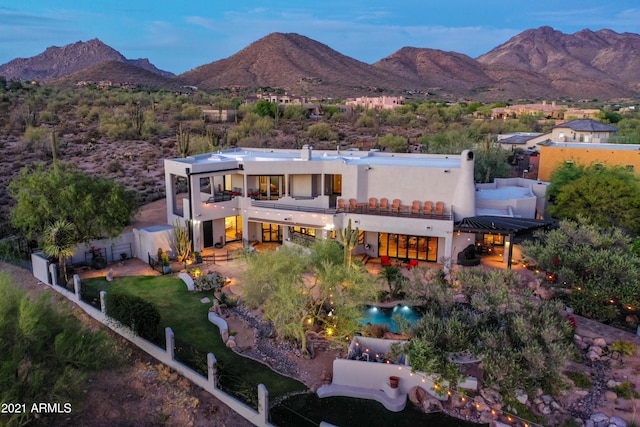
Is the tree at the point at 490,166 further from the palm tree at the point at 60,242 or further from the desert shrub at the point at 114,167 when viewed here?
the desert shrub at the point at 114,167

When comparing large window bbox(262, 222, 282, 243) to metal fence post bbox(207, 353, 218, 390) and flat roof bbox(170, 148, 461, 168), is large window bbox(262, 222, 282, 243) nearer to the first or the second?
flat roof bbox(170, 148, 461, 168)

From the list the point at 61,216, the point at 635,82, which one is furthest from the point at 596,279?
the point at 635,82

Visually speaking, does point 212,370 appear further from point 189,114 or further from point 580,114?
point 580,114

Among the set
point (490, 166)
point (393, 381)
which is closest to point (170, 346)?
point (393, 381)

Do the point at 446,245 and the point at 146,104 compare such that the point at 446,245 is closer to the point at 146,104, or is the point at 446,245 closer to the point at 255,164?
the point at 255,164

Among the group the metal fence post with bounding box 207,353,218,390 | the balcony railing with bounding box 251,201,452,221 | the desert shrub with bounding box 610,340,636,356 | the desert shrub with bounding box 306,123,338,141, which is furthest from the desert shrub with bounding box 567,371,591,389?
the desert shrub with bounding box 306,123,338,141
